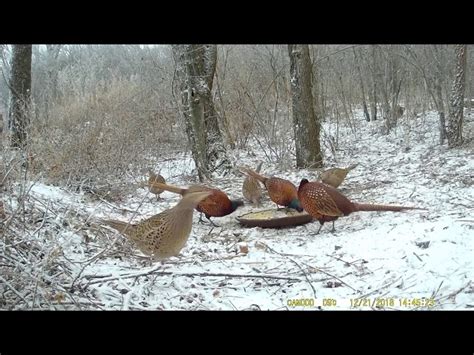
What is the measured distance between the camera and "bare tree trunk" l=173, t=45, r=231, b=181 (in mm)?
3752

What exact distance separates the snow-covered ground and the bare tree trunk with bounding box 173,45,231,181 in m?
0.91

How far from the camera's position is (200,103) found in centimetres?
404

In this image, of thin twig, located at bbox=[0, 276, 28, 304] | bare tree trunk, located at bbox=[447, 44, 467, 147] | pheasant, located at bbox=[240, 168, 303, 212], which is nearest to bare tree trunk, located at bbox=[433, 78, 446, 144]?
bare tree trunk, located at bbox=[447, 44, 467, 147]

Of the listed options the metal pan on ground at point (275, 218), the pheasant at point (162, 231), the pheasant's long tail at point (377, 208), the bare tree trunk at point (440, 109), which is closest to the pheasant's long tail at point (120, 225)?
the pheasant at point (162, 231)

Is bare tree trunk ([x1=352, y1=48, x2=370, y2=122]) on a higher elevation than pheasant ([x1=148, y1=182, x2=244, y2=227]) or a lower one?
higher

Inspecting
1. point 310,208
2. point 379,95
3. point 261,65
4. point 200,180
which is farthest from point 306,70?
point 310,208

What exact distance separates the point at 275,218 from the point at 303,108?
5.99 ft

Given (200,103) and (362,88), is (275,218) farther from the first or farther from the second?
(362,88)

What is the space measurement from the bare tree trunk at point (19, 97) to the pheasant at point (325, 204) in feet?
4.91

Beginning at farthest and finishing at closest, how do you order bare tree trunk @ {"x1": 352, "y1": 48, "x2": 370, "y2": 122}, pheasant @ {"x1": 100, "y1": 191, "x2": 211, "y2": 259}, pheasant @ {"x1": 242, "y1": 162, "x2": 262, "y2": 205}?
bare tree trunk @ {"x1": 352, "y1": 48, "x2": 370, "y2": 122} → pheasant @ {"x1": 242, "y1": 162, "x2": 262, "y2": 205} → pheasant @ {"x1": 100, "y1": 191, "x2": 211, "y2": 259}

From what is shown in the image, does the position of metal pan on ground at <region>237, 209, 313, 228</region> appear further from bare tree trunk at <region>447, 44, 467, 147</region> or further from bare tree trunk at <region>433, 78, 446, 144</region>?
bare tree trunk at <region>433, 78, 446, 144</region>

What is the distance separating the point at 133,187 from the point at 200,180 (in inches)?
18.4

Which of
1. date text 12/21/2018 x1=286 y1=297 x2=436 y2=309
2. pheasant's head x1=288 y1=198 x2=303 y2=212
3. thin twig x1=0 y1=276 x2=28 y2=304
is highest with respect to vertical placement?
thin twig x1=0 y1=276 x2=28 y2=304
